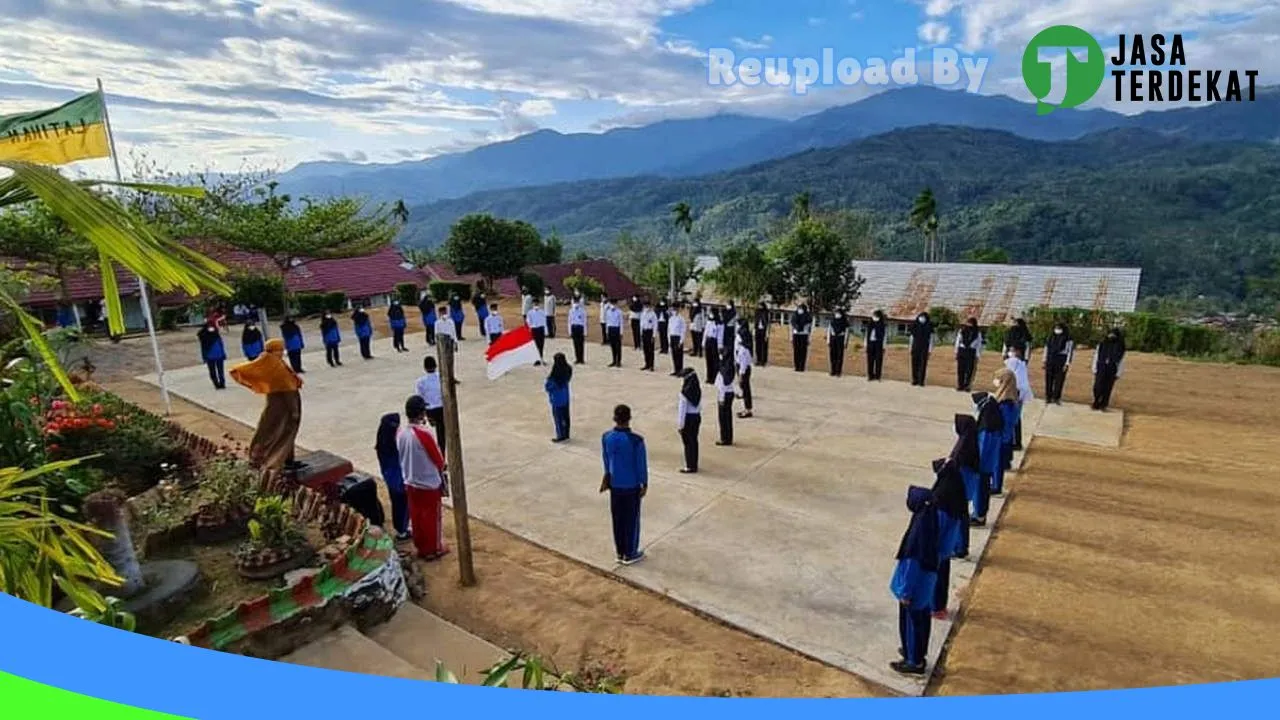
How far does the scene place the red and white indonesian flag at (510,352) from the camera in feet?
19.1

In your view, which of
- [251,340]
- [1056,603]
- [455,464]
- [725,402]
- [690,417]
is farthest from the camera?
[251,340]

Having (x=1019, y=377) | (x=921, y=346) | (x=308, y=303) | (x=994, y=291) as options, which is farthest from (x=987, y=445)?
(x=994, y=291)

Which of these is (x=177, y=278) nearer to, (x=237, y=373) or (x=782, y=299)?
(x=237, y=373)

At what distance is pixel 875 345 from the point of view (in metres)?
11.5

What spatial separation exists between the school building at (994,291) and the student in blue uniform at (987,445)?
1769 cm

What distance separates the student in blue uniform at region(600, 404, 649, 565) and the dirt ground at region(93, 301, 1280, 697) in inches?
13.7

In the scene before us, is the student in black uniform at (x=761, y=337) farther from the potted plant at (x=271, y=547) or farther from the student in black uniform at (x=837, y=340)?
the potted plant at (x=271, y=547)

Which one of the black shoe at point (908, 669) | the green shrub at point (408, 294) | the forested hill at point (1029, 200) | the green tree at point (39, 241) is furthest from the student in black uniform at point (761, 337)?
the forested hill at point (1029, 200)

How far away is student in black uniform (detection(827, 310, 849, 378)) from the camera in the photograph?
38.1 ft

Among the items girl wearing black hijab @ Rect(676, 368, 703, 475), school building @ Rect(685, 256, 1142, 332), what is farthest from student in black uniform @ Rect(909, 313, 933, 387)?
school building @ Rect(685, 256, 1142, 332)

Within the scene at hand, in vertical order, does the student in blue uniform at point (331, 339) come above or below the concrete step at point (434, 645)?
above

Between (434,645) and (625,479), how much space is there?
1.76 meters

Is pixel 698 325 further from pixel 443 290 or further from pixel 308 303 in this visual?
pixel 308 303

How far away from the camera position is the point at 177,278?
1.62 meters
